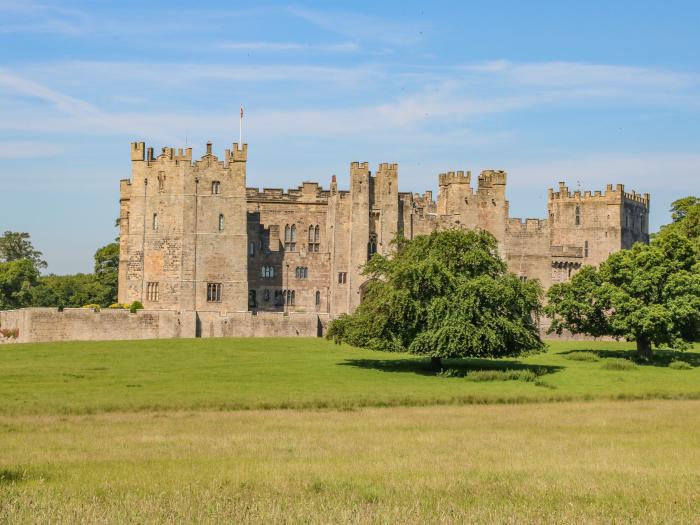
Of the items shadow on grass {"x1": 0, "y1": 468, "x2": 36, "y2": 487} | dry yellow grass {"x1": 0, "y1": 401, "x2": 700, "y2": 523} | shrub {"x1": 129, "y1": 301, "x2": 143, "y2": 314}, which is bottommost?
shadow on grass {"x1": 0, "y1": 468, "x2": 36, "y2": 487}

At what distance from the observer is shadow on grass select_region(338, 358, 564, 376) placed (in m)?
56.4

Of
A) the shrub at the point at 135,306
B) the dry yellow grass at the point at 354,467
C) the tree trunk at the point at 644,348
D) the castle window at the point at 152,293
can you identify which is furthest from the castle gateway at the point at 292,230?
the dry yellow grass at the point at 354,467

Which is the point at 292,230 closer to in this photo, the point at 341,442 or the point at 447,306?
the point at 447,306

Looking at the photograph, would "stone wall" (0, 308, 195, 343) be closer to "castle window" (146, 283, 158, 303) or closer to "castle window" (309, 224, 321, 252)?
"castle window" (146, 283, 158, 303)

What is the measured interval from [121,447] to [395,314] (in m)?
27.6

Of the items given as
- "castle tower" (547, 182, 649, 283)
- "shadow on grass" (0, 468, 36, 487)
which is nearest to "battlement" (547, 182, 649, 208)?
"castle tower" (547, 182, 649, 283)

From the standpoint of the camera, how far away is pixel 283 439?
30859 millimetres

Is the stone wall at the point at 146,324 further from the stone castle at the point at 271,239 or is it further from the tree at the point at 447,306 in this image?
the tree at the point at 447,306

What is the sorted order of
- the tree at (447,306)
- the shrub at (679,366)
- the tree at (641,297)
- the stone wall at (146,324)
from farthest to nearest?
the stone wall at (146,324)
the tree at (641,297)
the shrub at (679,366)
the tree at (447,306)

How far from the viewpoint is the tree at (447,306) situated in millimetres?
53688

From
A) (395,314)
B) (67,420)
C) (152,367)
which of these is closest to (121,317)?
(152,367)

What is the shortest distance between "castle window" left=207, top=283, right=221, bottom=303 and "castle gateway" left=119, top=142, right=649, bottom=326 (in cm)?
7

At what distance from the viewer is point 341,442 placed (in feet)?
99.6

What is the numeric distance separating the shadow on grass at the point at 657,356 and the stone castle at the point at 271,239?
636 inches
